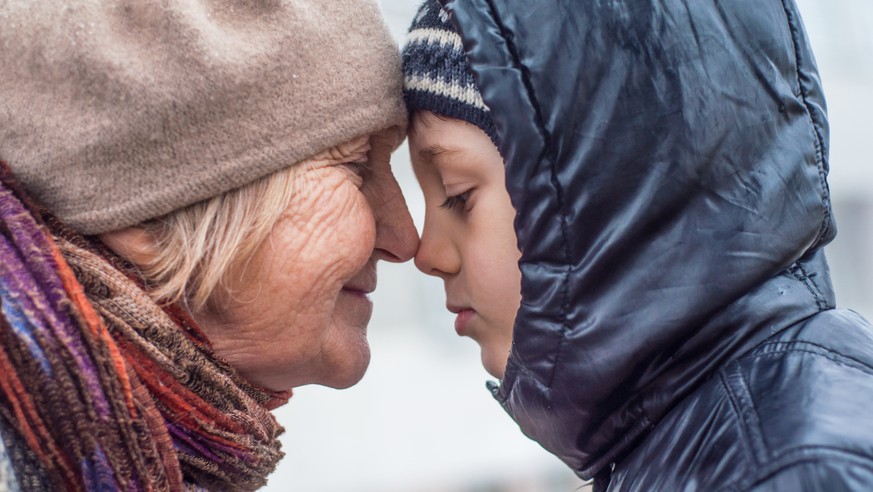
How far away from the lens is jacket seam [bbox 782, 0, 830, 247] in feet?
5.54

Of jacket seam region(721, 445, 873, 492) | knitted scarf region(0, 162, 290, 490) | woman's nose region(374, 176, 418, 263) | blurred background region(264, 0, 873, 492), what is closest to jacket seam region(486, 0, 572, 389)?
jacket seam region(721, 445, 873, 492)

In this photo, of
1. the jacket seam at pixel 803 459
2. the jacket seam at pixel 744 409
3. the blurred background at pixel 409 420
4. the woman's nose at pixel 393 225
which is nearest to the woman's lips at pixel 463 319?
the woman's nose at pixel 393 225

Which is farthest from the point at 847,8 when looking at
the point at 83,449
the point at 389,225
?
the point at 83,449

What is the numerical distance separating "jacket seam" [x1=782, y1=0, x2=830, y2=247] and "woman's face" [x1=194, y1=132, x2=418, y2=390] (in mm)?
880

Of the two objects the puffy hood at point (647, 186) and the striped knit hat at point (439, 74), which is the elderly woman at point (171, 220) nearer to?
the striped knit hat at point (439, 74)

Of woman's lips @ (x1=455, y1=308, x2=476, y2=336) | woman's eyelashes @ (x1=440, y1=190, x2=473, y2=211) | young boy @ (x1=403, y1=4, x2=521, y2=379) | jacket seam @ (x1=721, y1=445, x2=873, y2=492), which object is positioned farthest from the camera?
woman's lips @ (x1=455, y1=308, x2=476, y2=336)

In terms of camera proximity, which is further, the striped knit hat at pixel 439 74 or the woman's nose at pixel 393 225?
the woman's nose at pixel 393 225

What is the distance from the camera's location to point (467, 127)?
5.96 feet

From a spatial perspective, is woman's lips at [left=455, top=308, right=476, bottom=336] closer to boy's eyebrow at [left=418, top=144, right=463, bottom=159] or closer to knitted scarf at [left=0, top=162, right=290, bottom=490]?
boy's eyebrow at [left=418, top=144, right=463, bottom=159]

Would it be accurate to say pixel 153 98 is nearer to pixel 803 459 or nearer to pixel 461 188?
pixel 461 188

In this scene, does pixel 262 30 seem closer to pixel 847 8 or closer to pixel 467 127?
pixel 467 127

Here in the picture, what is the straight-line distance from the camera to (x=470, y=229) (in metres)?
1.90

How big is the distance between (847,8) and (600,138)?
1258 centimetres

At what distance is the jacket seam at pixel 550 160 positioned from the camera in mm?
1613
